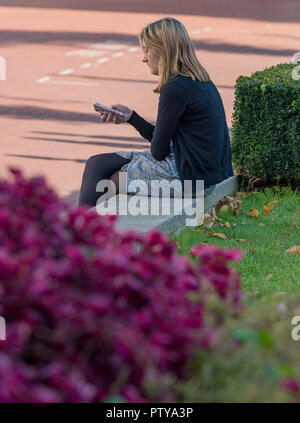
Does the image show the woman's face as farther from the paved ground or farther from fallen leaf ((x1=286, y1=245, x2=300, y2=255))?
the paved ground

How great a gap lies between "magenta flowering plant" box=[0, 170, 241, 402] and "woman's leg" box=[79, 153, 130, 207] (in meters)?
3.01

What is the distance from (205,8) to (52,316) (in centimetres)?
2453

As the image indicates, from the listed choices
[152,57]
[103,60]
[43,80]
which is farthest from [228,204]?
[103,60]

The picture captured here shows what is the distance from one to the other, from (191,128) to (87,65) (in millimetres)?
9137

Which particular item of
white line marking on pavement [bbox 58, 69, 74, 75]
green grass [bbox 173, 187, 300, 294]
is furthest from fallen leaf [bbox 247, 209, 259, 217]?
white line marking on pavement [bbox 58, 69, 74, 75]

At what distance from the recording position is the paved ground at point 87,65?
30.5 feet

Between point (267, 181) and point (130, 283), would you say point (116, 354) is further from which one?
point (267, 181)

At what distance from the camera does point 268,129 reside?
6832 millimetres

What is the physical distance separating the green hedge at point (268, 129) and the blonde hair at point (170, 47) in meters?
1.31

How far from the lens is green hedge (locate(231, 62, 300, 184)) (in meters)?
6.75

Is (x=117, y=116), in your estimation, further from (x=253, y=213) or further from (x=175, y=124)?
(x=253, y=213)

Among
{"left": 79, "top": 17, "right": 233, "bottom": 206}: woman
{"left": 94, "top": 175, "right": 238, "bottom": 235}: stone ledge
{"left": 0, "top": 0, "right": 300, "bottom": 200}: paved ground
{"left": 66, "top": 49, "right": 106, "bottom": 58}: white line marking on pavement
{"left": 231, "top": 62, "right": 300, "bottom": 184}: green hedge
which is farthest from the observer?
{"left": 66, "top": 49, "right": 106, "bottom": 58}: white line marking on pavement

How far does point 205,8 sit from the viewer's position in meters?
26.1
